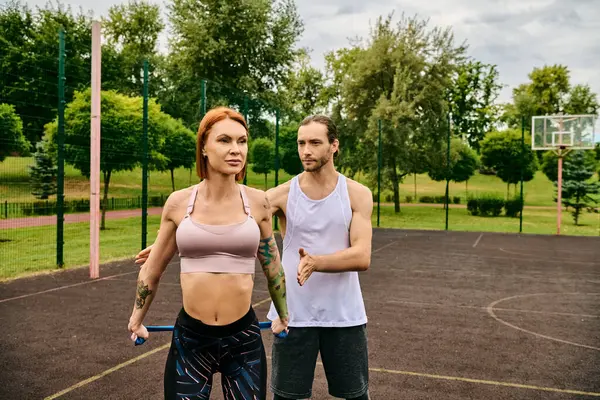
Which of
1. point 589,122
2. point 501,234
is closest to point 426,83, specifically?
point 589,122

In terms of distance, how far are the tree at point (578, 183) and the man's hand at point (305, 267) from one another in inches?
1171

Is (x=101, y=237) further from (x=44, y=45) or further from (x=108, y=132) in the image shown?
(x=44, y=45)

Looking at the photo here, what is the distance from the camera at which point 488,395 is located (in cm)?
467

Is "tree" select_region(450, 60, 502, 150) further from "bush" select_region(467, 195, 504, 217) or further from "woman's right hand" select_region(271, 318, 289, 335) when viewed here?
"woman's right hand" select_region(271, 318, 289, 335)

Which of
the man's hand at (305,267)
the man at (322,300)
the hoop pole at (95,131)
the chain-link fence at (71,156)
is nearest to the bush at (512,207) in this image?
the chain-link fence at (71,156)

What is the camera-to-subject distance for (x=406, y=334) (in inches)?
261

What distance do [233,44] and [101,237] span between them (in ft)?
66.9

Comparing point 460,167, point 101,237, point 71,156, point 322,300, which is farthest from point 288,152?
point 460,167

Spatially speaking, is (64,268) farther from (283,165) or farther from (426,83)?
(426,83)

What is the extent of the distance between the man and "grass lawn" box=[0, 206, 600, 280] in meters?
8.84

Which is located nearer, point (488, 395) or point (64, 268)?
point (488, 395)

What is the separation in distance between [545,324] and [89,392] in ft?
18.2

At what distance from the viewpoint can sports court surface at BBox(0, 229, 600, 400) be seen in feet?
15.9

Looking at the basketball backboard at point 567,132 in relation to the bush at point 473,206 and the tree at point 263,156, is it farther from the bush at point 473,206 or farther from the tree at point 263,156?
the tree at point 263,156
